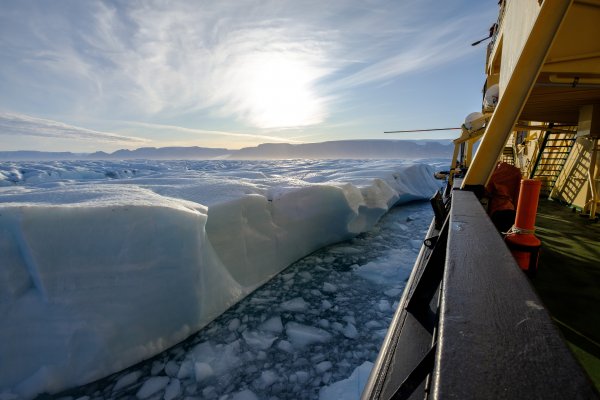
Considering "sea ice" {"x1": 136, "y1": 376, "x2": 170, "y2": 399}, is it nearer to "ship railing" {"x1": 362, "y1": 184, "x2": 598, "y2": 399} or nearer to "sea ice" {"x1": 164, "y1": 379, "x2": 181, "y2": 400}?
"sea ice" {"x1": 164, "y1": 379, "x2": 181, "y2": 400}

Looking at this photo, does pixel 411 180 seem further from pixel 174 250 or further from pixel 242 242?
pixel 174 250

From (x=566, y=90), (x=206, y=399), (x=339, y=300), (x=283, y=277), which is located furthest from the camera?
(x=283, y=277)

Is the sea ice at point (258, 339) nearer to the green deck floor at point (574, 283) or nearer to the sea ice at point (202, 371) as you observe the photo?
the sea ice at point (202, 371)

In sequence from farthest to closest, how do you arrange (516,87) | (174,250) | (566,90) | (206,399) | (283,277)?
1. (283,277)
2. (566,90)
3. (174,250)
4. (516,87)
5. (206,399)

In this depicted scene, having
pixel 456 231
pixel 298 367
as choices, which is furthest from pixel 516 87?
pixel 298 367

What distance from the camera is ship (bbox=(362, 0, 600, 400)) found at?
429mm

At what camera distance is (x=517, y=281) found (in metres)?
0.67

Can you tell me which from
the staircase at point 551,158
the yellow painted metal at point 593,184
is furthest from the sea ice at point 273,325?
the staircase at point 551,158

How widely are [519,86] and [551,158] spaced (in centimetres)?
562

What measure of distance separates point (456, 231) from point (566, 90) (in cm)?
285

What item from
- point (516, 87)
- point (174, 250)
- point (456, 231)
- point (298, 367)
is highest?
point (516, 87)

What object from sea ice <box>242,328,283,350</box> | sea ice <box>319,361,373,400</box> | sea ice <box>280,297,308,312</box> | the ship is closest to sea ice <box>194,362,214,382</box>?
sea ice <box>242,328,283,350</box>

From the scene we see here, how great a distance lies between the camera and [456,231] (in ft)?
3.52

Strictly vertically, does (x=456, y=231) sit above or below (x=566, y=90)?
below
